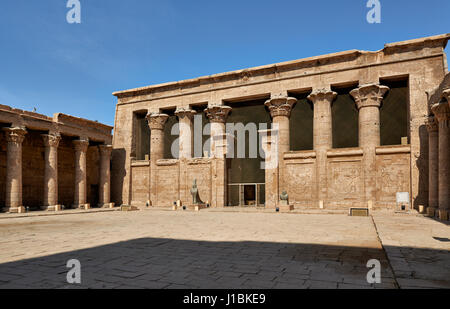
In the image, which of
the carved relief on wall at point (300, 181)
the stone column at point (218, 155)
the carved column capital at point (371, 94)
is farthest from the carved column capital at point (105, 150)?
the carved column capital at point (371, 94)

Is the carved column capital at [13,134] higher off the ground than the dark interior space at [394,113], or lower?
lower

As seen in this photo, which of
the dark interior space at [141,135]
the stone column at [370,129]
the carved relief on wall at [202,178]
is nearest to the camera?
the stone column at [370,129]

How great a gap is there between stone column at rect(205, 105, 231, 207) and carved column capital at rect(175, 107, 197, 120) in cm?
162

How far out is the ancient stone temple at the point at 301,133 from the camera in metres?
18.1

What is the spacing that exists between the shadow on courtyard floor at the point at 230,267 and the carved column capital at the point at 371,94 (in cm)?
1507

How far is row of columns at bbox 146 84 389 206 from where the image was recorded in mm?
19172

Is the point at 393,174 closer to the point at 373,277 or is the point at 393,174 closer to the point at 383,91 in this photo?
the point at 383,91

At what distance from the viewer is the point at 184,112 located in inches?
976

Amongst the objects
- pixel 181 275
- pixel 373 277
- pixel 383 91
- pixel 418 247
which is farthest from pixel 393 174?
pixel 181 275

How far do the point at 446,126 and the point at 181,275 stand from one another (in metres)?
13.7

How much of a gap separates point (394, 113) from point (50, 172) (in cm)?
2401

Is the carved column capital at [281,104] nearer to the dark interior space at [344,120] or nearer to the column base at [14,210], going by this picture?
the dark interior space at [344,120]

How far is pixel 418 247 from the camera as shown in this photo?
656 centimetres
